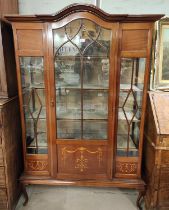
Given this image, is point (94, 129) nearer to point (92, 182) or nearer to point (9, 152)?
point (92, 182)

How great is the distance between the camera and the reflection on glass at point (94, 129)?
194cm

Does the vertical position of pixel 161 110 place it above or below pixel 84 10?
below

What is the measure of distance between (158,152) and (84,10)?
141 centimetres

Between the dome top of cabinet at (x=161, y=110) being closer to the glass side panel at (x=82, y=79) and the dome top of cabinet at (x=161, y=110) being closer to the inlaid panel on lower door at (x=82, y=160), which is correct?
the glass side panel at (x=82, y=79)

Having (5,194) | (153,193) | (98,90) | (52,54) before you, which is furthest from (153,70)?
(5,194)

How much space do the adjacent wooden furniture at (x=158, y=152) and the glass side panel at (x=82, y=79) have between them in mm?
444

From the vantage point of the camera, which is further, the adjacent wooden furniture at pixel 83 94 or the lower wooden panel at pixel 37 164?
the lower wooden panel at pixel 37 164

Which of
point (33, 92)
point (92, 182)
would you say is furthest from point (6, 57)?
point (92, 182)

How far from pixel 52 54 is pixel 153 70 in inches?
43.8

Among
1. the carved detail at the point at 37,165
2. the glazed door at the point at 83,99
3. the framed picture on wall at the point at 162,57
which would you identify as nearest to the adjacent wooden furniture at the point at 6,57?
the glazed door at the point at 83,99

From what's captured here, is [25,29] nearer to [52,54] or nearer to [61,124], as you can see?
[52,54]

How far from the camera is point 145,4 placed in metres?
2.15

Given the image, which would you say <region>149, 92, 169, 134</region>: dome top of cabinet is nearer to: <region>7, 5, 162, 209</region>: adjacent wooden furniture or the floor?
<region>7, 5, 162, 209</region>: adjacent wooden furniture

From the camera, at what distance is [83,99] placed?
6.30 feet
